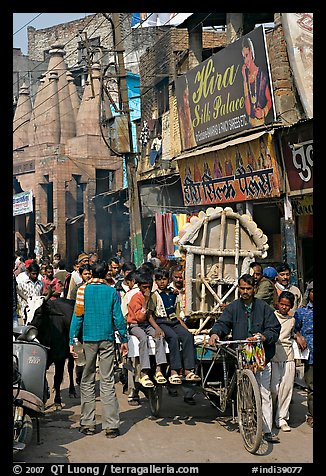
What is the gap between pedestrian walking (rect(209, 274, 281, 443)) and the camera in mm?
6824

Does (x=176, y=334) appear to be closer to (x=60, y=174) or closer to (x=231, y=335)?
(x=231, y=335)

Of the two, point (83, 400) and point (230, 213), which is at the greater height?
point (230, 213)

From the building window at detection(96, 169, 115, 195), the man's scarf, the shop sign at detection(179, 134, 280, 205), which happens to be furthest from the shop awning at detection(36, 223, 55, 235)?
the man's scarf

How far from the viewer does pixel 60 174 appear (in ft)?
104

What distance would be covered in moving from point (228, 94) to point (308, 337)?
9646mm

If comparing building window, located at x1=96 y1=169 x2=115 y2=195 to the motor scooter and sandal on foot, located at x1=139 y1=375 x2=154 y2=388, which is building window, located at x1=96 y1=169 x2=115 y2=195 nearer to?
sandal on foot, located at x1=139 y1=375 x2=154 y2=388

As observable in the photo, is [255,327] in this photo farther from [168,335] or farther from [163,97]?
[163,97]

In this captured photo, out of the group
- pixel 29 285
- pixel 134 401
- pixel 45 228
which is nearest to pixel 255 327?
pixel 134 401

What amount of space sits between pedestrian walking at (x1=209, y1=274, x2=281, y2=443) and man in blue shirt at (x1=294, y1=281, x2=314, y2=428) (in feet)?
1.67

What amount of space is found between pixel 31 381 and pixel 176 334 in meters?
1.65

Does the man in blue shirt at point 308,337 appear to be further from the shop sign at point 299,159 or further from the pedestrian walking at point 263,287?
the shop sign at point 299,159

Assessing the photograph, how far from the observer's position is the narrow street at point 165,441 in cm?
617
